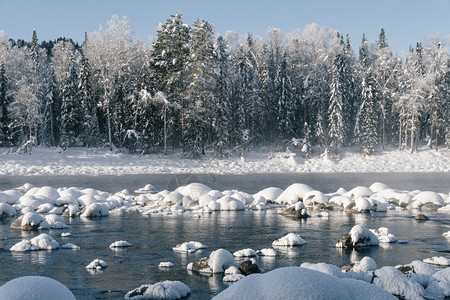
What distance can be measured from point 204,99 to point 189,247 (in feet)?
129

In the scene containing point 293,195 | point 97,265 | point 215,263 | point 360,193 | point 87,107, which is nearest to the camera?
point 215,263

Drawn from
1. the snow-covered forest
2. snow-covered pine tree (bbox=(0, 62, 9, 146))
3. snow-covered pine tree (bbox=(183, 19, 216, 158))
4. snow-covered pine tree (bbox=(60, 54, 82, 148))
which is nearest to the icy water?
snow-covered pine tree (bbox=(183, 19, 216, 158))

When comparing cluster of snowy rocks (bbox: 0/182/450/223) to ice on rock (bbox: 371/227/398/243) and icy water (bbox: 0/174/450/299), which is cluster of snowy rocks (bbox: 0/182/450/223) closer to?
icy water (bbox: 0/174/450/299)

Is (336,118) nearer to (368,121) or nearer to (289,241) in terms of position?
(368,121)

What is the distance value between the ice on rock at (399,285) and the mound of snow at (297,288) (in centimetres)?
508

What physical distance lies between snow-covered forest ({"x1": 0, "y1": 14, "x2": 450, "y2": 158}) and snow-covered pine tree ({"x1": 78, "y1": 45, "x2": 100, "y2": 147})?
0.12 metres

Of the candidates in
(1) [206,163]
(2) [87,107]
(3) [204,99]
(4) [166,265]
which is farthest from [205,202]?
(2) [87,107]

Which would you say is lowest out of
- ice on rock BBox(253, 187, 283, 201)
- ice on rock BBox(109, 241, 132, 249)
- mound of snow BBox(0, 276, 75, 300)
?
ice on rock BBox(109, 241, 132, 249)

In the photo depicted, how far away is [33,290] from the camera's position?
7.80m

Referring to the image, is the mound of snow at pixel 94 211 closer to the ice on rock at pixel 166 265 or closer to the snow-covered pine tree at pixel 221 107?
the ice on rock at pixel 166 265

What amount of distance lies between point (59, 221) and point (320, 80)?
171ft

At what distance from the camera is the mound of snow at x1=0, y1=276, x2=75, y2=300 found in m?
7.63

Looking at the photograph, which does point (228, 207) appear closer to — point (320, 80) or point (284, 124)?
point (284, 124)

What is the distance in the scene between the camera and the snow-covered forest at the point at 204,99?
181 ft
